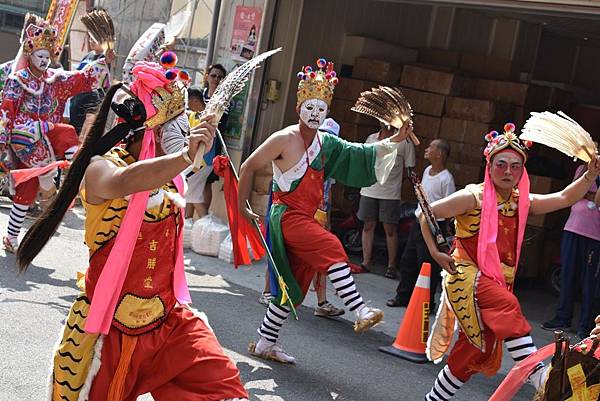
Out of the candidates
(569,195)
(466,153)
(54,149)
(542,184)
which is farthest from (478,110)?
(569,195)

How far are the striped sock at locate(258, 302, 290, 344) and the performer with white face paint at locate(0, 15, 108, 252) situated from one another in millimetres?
3114

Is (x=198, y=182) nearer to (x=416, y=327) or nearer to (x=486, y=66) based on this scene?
(x=486, y=66)

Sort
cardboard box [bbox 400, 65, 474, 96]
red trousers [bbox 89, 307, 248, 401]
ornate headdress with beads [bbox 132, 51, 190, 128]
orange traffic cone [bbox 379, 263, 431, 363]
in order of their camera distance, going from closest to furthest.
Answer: red trousers [bbox 89, 307, 248, 401] → ornate headdress with beads [bbox 132, 51, 190, 128] → orange traffic cone [bbox 379, 263, 431, 363] → cardboard box [bbox 400, 65, 474, 96]

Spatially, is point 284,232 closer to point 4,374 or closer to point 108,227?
point 4,374

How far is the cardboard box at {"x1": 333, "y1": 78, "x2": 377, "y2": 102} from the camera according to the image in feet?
41.3

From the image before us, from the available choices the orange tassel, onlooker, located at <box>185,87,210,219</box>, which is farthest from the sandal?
the orange tassel

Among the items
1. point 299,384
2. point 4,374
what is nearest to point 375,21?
point 299,384

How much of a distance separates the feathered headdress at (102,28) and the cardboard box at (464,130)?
4488 millimetres

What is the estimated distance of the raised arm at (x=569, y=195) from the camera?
230 inches

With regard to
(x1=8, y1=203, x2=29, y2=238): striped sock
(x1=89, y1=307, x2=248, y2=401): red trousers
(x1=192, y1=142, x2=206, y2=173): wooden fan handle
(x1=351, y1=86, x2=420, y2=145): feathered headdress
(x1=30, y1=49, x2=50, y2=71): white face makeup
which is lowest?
(x1=8, y1=203, x2=29, y2=238): striped sock

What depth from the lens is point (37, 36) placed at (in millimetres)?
9227

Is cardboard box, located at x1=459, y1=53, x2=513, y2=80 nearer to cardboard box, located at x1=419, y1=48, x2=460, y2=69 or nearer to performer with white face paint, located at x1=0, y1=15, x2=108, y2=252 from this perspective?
cardboard box, located at x1=419, y1=48, x2=460, y2=69

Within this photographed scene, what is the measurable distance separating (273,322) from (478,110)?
5.53 meters

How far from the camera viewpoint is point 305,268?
23.7 ft
